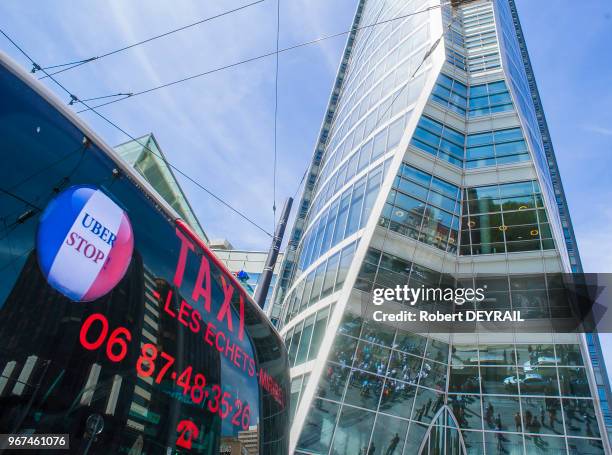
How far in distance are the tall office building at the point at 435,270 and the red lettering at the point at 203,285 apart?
13.8m

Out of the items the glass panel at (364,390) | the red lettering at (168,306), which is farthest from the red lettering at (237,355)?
the glass panel at (364,390)

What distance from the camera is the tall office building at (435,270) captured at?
51.7ft

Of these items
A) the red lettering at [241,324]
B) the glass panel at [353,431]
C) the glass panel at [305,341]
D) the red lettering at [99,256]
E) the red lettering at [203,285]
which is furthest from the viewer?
the glass panel at [305,341]

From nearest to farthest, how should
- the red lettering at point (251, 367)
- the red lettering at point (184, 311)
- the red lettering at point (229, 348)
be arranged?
the red lettering at point (184, 311) → the red lettering at point (229, 348) → the red lettering at point (251, 367)

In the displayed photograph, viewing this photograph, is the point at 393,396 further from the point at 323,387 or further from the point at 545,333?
the point at 545,333

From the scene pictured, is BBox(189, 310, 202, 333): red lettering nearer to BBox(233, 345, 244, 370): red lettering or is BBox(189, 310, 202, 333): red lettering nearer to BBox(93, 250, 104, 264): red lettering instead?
BBox(233, 345, 244, 370): red lettering

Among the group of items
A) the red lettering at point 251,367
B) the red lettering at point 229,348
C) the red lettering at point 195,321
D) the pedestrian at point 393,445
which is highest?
the red lettering at point 195,321

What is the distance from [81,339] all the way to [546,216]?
74.3 feet

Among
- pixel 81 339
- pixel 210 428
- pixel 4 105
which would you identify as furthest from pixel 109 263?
pixel 210 428

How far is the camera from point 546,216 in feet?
66.2

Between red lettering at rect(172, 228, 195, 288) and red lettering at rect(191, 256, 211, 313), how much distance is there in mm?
169

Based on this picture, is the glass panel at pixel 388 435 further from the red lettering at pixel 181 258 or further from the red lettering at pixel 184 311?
the red lettering at pixel 181 258

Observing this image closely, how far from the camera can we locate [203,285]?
3.24m

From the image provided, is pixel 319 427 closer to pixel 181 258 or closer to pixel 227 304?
pixel 227 304
